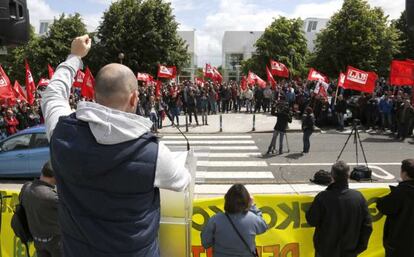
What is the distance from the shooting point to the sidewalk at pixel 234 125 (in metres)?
22.2

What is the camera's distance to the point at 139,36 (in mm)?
41688

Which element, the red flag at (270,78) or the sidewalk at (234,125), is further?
the red flag at (270,78)

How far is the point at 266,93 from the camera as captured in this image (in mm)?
28266

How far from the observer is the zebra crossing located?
1237 centimetres

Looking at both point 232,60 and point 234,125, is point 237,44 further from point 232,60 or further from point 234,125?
point 234,125

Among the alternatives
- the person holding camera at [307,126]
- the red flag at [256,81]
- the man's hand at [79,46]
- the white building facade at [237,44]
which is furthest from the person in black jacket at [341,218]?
the white building facade at [237,44]

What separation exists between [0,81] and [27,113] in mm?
3205

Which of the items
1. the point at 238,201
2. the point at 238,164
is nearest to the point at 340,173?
the point at 238,201

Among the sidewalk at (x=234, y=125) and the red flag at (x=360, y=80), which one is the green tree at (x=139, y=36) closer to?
the sidewalk at (x=234, y=125)

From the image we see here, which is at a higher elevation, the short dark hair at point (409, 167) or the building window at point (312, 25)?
the building window at point (312, 25)

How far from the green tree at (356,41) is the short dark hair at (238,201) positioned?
39.5 m

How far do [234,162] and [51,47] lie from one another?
35.1 metres

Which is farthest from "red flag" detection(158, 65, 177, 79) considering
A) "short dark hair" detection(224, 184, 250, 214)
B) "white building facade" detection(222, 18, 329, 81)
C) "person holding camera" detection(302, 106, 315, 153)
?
"white building facade" detection(222, 18, 329, 81)

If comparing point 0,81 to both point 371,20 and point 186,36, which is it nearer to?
point 371,20
